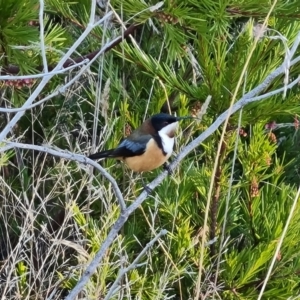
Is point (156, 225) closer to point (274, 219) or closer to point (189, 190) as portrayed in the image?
point (189, 190)

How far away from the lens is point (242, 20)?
1833 mm

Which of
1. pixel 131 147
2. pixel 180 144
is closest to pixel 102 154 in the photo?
pixel 131 147

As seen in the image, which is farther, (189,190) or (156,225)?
(156,225)

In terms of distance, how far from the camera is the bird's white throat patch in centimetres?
164

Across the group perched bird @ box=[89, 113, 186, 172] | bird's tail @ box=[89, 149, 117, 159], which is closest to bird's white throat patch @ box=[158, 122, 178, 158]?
perched bird @ box=[89, 113, 186, 172]

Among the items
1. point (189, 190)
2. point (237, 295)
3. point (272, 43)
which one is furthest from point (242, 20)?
point (237, 295)

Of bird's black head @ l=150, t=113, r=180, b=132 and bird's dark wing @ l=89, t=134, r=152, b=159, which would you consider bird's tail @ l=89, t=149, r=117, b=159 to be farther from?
bird's black head @ l=150, t=113, r=180, b=132

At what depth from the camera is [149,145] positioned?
169 centimetres

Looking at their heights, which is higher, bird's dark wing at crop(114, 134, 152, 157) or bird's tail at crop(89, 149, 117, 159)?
bird's tail at crop(89, 149, 117, 159)

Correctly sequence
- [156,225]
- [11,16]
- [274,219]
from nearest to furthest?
[11,16]
[274,219]
[156,225]

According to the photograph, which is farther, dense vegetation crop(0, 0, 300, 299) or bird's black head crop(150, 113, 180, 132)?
bird's black head crop(150, 113, 180, 132)

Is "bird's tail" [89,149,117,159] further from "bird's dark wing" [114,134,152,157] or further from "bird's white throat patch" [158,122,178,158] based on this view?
"bird's white throat patch" [158,122,178,158]

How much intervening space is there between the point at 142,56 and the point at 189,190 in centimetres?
40

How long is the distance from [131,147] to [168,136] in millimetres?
106
